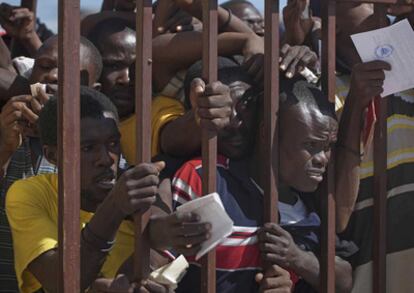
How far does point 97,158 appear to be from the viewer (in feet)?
8.25

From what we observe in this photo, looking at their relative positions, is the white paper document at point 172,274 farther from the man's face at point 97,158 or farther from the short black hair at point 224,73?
the short black hair at point 224,73

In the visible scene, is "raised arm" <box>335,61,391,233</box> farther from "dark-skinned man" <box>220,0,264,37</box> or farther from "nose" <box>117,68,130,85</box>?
"dark-skinned man" <box>220,0,264,37</box>

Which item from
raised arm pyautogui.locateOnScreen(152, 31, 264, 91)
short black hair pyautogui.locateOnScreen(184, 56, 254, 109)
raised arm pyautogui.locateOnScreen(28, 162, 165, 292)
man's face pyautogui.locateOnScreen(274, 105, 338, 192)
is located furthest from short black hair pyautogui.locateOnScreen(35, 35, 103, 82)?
raised arm pyautogui.locateOnScreen(28, 162, 165, 292)

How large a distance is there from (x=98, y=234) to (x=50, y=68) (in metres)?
0.98

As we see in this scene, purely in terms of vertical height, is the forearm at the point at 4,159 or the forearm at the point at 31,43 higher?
the forearm at the point at 31,43

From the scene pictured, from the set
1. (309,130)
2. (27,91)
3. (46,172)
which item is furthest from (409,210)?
(27,91)

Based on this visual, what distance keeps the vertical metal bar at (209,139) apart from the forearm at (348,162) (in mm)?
480

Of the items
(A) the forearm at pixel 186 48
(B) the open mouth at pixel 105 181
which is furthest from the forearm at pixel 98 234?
(A) the forearm at pixel 186 48

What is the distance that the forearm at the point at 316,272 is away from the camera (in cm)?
254

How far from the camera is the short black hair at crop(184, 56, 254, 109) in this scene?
2740 millimetres

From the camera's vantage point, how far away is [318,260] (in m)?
2.61

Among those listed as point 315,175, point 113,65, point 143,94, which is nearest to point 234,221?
point 315,175

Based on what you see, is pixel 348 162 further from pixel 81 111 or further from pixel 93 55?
pixel 93 55

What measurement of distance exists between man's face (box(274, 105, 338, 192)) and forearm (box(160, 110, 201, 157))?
253 millimetres
